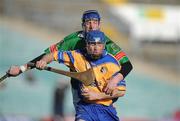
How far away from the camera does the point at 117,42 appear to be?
729 inches

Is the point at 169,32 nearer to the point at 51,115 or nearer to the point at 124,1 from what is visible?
the point at 124,1

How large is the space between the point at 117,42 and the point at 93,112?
11.8 metres

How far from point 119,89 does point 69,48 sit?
2.59ft

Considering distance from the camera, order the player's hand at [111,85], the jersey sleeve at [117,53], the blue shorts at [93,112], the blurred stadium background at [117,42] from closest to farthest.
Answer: the player's hand at [111,85]
the blue shorts at [93,112]
the jersey sleeve at [117,53]
the blurred stadium background at [117,42]

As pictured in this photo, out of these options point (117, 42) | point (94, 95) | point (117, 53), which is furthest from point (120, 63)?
point (117, 42)

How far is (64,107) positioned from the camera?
14.6 metres

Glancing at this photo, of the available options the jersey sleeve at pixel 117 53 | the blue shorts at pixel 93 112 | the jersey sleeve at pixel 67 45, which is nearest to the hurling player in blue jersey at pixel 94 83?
the blue shorts at pixel 93 112

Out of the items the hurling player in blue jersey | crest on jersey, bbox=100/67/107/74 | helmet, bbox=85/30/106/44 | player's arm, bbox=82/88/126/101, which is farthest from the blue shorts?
helmet, bbox=85/30/106/44

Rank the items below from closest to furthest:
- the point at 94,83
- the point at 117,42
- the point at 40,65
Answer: the point at 40,65 → the point at 94,83 → the point at 117,42

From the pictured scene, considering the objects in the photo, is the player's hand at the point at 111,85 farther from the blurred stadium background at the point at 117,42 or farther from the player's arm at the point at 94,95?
the blurred stadium background at the point at 117,42

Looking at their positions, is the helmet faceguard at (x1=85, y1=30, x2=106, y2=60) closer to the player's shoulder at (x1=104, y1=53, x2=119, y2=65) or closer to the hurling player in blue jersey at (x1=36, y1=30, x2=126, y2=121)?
the hurling player in blue jersey at (x1=36, y1=30, x2=126, y2=121)

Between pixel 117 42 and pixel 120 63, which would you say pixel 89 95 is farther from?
pixel 117 42

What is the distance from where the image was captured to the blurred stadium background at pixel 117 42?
15109 mm

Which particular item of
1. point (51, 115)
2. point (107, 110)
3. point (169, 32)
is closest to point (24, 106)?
point (51, 115)
